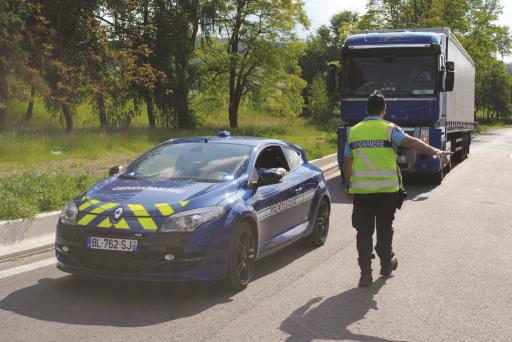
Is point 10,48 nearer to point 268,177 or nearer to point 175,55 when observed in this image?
point 175,55

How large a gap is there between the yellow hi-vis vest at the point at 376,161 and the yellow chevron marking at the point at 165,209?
5.99 feet

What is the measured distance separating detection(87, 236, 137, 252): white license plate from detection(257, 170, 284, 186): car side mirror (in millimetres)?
1566

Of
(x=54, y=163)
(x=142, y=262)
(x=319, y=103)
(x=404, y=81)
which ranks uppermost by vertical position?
(x=404, y=81)

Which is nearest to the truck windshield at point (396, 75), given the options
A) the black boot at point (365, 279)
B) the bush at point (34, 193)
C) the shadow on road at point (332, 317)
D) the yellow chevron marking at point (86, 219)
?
the bush at point (34, 193)

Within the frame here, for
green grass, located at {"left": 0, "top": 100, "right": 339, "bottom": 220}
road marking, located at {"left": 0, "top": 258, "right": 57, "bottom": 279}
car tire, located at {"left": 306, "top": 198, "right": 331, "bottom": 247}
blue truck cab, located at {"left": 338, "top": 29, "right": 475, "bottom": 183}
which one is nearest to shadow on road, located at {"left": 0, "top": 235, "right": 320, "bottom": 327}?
road marking, located at {"left": 0, "top": 258, "right": 57, "bottom": 279}

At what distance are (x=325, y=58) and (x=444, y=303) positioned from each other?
8766cm

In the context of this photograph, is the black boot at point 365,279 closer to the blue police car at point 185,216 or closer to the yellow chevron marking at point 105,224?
the blue police car at point 185,216

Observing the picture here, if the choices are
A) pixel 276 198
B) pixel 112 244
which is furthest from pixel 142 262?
pixel 276 198

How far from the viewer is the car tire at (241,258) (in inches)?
226

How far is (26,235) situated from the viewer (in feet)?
24.7

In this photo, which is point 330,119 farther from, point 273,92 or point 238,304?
point 238,304

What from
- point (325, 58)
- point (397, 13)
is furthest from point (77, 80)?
point (325, 58)

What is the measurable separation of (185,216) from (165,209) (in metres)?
0.18

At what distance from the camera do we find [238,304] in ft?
18.0
